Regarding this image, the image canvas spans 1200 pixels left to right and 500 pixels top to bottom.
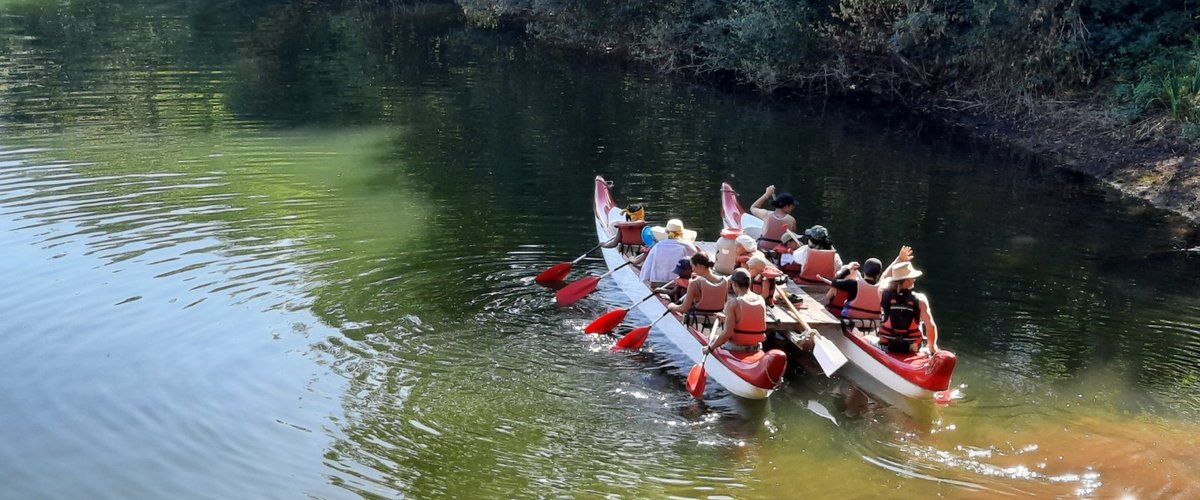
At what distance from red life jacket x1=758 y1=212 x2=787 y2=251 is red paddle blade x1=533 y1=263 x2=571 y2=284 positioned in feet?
9.06

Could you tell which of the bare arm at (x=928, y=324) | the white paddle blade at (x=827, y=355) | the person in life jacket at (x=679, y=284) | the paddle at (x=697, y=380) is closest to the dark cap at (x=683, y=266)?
the person in life jacket at (x=679, y=284)

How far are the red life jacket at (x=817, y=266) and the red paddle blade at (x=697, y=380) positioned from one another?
2.83m

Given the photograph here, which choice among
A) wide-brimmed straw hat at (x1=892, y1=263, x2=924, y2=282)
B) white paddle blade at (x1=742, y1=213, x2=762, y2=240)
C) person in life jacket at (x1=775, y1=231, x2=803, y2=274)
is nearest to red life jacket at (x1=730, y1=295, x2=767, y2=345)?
wide-brimmed straw hat at (x1=892, y1=263, x2=924, y2=282)

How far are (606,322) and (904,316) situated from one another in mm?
3519

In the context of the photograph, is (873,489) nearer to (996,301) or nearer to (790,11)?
(996,301)

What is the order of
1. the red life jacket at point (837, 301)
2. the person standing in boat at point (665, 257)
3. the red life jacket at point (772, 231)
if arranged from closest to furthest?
1. the red life jacket at point (837, 301)
2. the person standing in boat at point (665, 257)
3. the red life jacket at point (772, 231)

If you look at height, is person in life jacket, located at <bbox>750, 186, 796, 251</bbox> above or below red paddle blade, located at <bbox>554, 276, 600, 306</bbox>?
above

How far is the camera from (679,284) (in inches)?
517

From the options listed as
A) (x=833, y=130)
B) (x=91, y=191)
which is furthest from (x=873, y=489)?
(x=833, y=130)

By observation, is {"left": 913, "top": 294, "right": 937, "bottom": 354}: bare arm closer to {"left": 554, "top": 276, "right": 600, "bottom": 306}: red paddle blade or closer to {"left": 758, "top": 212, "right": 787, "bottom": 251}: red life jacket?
{"left": 758, "top": 212, "right": 787, "bottom": 251}: red life jacket

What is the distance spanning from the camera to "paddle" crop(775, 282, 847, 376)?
36.7ft

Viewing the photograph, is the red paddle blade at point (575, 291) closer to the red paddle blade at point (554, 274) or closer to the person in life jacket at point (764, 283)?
the red paddle blade at point (554, 274)

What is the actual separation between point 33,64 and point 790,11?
21.8 meters

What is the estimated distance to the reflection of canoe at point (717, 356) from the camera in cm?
1082
